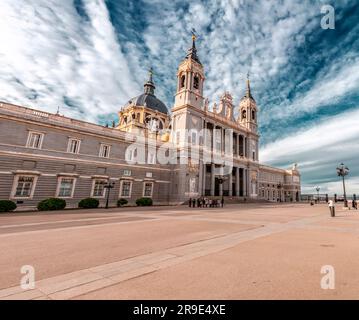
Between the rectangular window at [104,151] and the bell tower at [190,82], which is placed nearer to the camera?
the rectangular window at [104,151]

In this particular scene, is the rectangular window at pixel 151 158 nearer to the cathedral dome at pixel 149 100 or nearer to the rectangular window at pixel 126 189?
the rectangular window at pixel 126 189

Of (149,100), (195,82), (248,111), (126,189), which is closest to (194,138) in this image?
(195,82)

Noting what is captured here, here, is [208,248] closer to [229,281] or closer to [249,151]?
[229,281]

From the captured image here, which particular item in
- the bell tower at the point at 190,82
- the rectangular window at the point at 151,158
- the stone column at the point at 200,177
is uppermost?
the bell tower at the point at 190,82

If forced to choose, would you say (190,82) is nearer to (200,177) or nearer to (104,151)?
(200,177)

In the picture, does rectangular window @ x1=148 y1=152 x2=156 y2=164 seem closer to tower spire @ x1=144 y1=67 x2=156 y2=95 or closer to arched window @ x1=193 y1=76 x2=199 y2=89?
arched window @ x1=193 y1=76 x2=199 y2=89

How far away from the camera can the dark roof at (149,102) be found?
57312 mm

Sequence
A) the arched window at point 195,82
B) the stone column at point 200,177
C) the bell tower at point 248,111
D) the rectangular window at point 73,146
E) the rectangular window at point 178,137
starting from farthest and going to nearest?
the bell tower at point 248,111, the arched window at point 195,82, the rectangular window at point 178,137, the stone column at point 200,177, the rectangular window at point 73,146

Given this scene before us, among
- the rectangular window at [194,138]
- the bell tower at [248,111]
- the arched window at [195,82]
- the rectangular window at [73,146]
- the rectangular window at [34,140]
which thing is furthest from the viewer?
the bell tower at [248,111]

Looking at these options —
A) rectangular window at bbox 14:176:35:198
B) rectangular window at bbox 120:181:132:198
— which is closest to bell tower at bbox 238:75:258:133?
rectangular window at bbox 120:181:132:198

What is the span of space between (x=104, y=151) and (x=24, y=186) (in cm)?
1002

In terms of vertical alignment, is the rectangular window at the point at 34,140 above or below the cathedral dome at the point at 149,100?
below

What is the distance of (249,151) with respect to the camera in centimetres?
5288

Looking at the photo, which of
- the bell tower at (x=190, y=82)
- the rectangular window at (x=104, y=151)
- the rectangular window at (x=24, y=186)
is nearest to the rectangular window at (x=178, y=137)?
the bell tower at (x=190, y=82)
